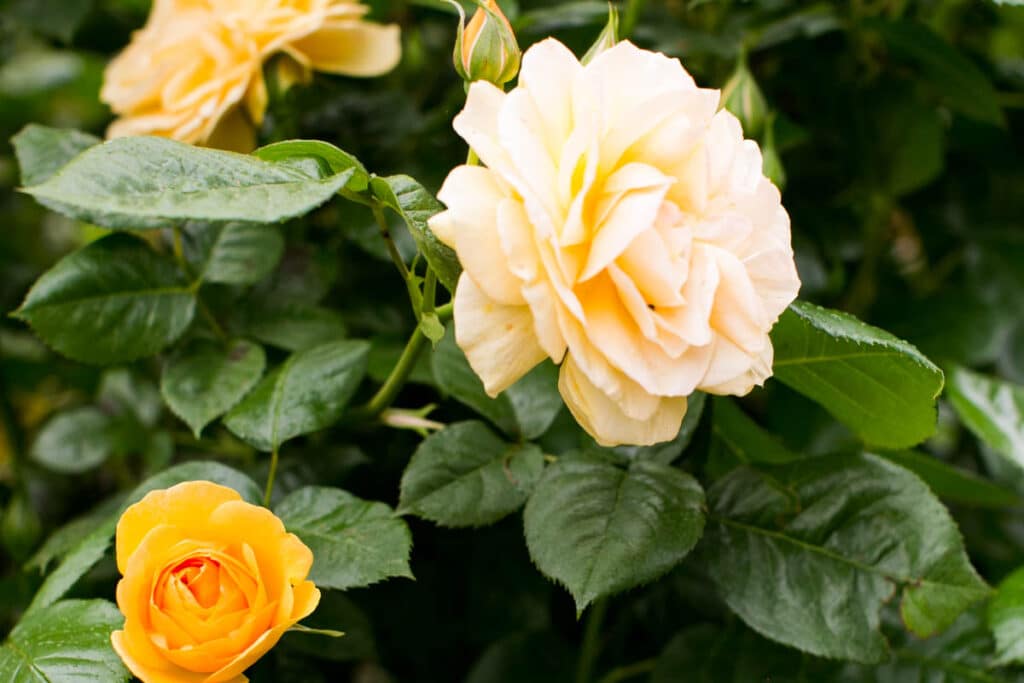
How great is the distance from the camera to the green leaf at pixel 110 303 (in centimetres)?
62

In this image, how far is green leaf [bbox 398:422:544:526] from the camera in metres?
0.53

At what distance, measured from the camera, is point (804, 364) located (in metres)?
0.57

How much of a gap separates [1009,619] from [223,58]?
644 mm

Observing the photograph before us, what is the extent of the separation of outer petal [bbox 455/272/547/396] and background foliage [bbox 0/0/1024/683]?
29 mm

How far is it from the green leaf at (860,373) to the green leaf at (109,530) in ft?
1.05

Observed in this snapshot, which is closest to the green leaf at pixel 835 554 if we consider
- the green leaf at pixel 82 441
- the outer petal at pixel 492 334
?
the outer petal at pixel 492 334

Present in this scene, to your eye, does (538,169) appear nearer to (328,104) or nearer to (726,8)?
(328,104)

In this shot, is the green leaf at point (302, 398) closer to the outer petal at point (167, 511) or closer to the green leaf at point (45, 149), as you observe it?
the outer petal at point (167, 511)

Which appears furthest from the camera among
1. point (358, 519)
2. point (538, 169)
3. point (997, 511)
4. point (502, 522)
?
point (997, 511)

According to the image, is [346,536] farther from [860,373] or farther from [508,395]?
[860,373]

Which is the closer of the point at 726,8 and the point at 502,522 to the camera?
the point at 502,522

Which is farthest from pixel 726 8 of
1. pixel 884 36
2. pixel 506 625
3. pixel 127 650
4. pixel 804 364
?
pixel 127 650

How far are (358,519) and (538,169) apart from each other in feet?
0.74

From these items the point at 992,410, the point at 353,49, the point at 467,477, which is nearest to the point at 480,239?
the point at 467,477
